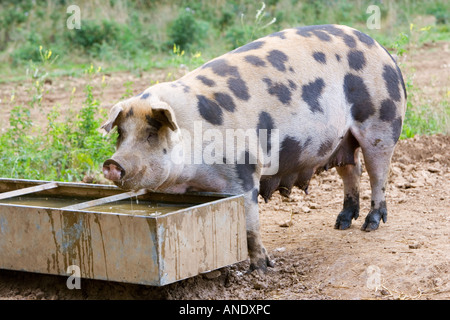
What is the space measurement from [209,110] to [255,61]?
2.17ft

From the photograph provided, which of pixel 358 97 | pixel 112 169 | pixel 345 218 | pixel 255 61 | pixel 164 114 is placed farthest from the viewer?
pixel 345 218

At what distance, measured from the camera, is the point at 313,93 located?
17.9ft

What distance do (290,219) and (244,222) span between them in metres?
2.02

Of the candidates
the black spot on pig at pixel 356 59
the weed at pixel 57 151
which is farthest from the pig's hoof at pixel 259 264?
the weed at pixel 57 151

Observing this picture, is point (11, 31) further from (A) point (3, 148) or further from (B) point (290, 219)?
(B) point (290, 219)

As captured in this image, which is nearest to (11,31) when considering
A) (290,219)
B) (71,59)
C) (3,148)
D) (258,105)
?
(71,59)

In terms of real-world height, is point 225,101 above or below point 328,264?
above

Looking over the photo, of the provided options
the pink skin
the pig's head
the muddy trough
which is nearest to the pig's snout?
the pink skin

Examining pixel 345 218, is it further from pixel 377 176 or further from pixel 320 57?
pixel 320 57

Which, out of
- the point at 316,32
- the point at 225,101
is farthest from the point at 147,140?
the point at 316,32

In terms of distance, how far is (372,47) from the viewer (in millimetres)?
5973

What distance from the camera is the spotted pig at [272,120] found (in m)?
4.70

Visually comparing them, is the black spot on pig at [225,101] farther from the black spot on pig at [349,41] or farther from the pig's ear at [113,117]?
the black spot on pig at [349,41]

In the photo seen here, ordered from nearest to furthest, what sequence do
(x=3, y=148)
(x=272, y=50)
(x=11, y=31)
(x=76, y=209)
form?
1. (x=76, y=209)
2. (x=272, y=50)
3. (x=3, y=148)
4. (x=11, y=31)
